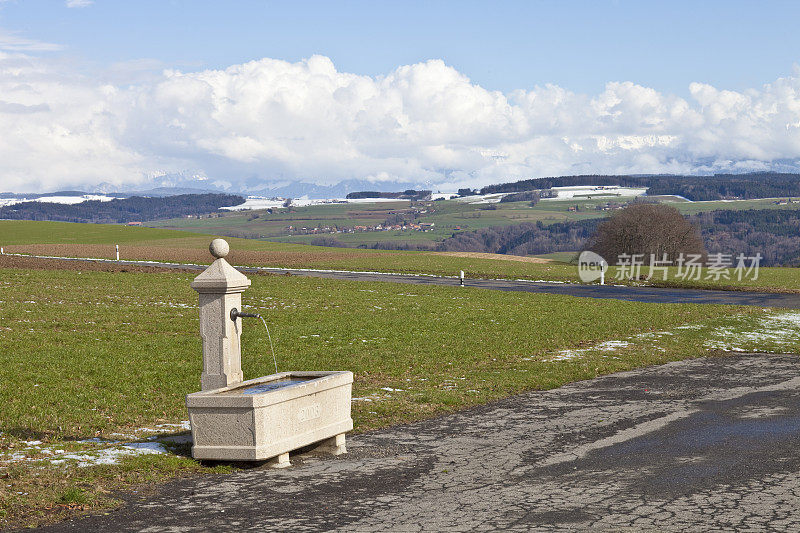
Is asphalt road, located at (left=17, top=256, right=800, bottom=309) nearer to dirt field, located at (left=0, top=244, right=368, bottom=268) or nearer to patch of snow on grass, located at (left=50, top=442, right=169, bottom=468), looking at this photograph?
dirt field, located at (left=0, top=244, right=368, bottom=268)

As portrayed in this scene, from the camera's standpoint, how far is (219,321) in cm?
1058

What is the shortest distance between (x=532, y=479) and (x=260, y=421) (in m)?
3.31

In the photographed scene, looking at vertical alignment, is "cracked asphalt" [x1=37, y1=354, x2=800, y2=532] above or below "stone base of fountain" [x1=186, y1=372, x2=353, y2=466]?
below

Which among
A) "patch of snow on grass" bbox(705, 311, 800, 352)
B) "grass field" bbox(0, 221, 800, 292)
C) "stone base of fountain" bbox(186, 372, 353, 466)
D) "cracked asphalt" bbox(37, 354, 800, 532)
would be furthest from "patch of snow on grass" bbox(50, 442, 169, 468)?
"grass field" bbox(0, 221, 800, 292)

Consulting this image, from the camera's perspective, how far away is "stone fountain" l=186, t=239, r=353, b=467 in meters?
9.55

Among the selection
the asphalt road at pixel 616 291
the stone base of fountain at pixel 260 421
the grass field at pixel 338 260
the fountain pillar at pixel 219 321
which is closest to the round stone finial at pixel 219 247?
Result: the fountain pillar at pixel 219 321

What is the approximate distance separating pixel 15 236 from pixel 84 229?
16.6 m

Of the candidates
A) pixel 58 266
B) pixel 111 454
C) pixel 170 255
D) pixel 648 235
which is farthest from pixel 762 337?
pixel 648 235

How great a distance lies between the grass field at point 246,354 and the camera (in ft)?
32.7

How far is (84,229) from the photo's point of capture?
117312 mm

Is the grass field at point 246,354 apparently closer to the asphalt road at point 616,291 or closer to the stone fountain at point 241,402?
the stone fountain at point 241,402

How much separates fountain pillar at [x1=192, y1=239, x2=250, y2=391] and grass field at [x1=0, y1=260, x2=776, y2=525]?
3.65ft

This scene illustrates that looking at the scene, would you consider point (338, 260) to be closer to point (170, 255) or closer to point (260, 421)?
point (170, 255)

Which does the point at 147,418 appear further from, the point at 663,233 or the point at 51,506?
the point at 663,233
